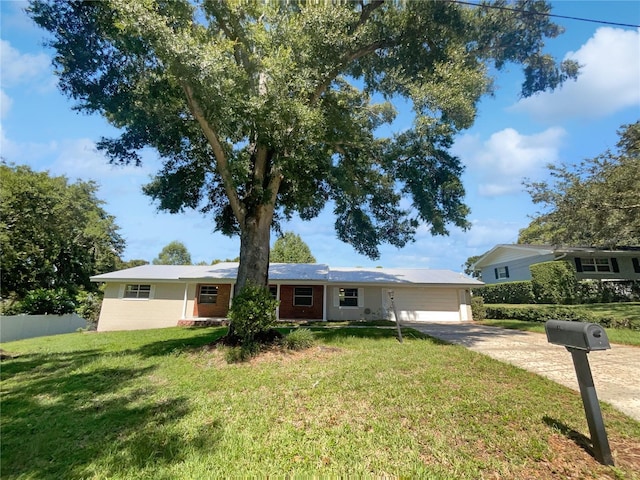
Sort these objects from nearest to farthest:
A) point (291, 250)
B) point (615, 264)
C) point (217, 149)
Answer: point (217, 149) < point (615, 264) < point (291, 250)

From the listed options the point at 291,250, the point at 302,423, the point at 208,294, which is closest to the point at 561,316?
the point at 302,423

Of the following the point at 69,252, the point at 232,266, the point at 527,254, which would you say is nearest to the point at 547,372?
the point at 232,266

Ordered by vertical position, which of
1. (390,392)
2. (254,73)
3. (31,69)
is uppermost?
(254,73)

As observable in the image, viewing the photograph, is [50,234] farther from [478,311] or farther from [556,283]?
[556,283]

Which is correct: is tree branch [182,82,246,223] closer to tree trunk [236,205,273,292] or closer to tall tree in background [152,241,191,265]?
tree trunk [236,205,273,292]

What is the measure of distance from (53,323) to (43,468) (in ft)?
64.7

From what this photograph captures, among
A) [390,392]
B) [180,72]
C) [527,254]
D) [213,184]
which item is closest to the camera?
[390,392]

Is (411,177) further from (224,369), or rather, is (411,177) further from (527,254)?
(527,254)

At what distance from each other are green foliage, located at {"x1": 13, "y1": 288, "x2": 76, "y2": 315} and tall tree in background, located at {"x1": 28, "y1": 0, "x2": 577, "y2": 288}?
14051 millimetres

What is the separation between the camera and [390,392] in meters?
4.82

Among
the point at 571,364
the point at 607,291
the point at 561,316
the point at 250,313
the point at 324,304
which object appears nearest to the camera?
the point at 571,364

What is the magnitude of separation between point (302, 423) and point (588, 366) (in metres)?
3.20

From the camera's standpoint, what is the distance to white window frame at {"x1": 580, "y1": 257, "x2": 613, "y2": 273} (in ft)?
74.5

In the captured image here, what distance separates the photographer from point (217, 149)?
8.02 meters
